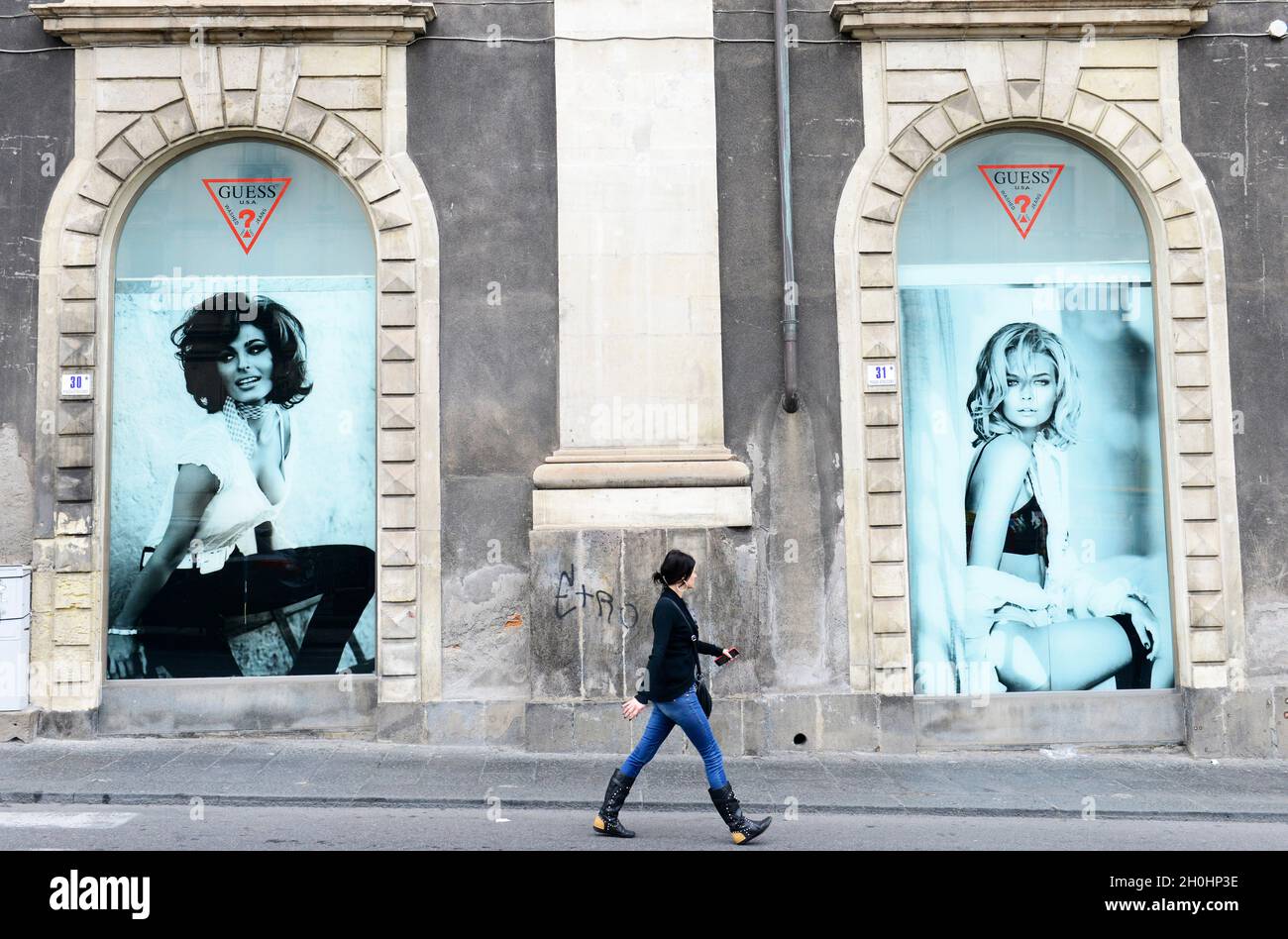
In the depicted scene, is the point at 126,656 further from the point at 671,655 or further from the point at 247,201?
the point at 671,655

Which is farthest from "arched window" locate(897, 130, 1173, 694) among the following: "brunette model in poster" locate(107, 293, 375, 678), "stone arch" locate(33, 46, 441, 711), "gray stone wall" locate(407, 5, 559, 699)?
"brunette model in poster" locate(107, 293, 375, 678)

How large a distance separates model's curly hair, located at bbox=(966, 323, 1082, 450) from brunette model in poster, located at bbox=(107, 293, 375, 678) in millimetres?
5986

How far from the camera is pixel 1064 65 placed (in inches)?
441

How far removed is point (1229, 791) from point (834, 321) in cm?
514

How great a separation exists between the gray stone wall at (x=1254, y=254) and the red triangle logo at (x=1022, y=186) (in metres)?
1.35

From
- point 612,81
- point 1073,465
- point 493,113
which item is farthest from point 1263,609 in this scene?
point 493,113

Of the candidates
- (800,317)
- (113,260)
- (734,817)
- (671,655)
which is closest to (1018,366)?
(800,317)

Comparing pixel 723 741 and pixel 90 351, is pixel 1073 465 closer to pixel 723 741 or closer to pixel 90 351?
pixel 723 741

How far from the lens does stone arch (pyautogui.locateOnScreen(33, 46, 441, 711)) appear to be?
34.9 feet

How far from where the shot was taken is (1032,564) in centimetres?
1112

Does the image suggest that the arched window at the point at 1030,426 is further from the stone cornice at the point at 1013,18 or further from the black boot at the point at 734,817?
the black boot at the point at 734,817

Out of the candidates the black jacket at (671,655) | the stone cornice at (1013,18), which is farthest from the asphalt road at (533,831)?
the stone cornice at (1013,18)

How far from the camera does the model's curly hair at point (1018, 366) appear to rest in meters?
11.2

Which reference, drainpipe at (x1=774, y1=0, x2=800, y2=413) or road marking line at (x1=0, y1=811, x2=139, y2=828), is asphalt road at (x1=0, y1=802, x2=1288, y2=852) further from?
drainpipe at (x1=774, y1=0, x2=800, y2=413)
